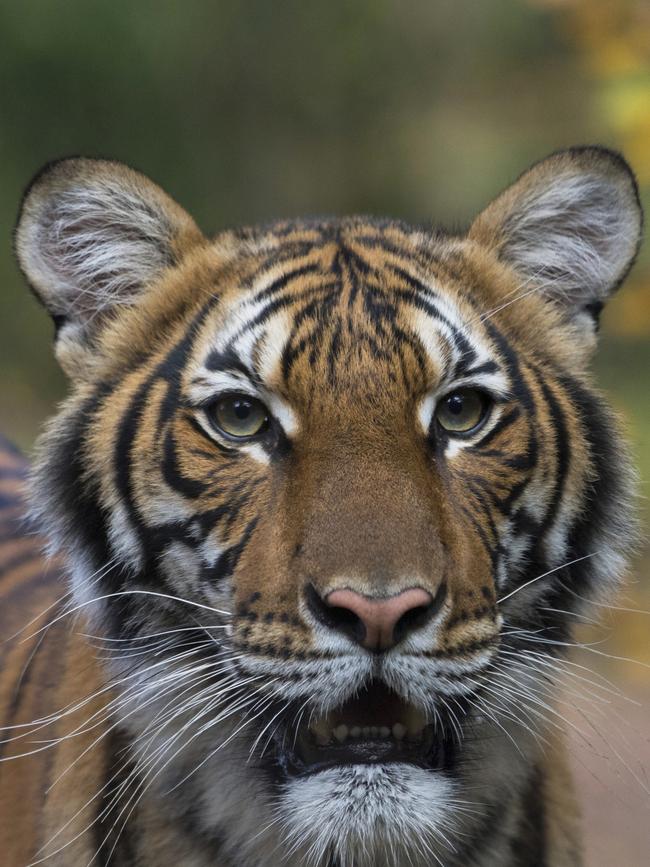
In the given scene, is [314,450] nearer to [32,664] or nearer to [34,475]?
[34,475]

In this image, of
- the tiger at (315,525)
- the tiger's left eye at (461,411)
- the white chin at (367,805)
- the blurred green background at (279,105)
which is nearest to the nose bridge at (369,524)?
the tiger at (315,525)

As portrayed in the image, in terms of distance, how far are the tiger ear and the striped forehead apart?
30 cm

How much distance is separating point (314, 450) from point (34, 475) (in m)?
0.64

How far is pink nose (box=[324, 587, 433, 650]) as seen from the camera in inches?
75.4

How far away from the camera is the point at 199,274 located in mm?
2639

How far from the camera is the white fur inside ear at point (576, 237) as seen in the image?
106 inches

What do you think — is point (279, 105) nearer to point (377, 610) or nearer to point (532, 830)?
point (532, 830)

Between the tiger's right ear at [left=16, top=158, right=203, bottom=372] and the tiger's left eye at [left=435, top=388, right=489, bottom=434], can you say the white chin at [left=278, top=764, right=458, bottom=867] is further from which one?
the tiger's right ear at [left=16, top=158, right=203, bottom=372]

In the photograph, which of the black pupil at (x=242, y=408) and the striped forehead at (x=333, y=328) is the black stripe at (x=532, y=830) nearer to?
the striped forehead at (x=333, y=328)

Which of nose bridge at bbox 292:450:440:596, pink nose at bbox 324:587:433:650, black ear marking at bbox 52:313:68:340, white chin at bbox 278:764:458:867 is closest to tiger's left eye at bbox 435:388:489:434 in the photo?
nose bridge at bbox 292:450:440:596

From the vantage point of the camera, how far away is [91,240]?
265 centimetres

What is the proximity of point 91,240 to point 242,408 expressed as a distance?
23.1 inches

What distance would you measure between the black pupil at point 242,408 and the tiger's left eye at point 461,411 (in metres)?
0.33

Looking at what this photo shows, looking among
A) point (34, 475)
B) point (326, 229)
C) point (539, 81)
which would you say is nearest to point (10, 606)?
point (34, 475)
